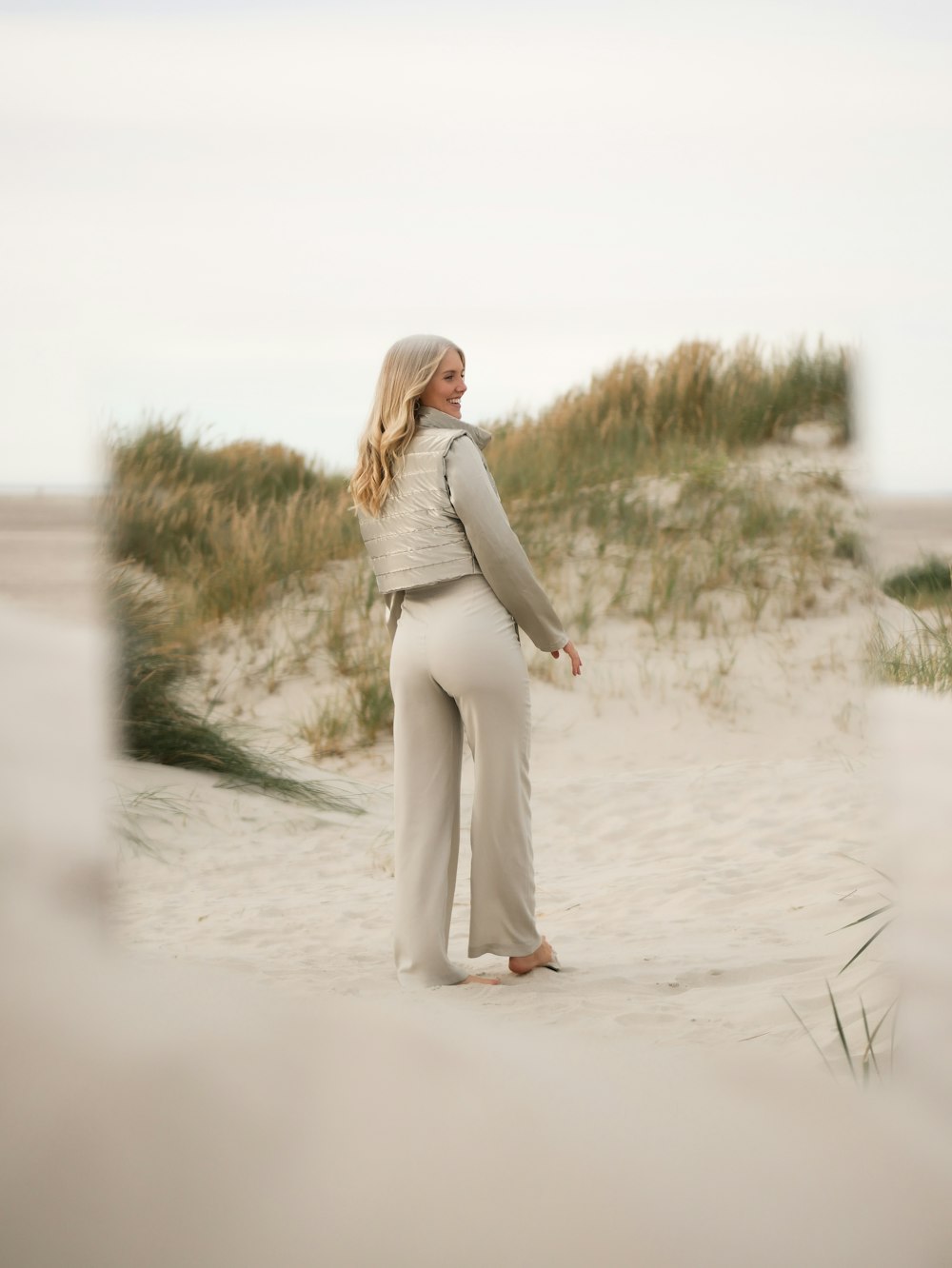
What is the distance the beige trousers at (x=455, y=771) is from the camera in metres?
2.83

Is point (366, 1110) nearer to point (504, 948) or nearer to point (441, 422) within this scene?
point (504, 948)

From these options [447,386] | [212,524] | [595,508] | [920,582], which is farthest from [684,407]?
[920,582]

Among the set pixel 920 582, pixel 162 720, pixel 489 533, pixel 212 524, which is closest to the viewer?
pixel 920 582

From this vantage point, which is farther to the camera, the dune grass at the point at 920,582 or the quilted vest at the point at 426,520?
the quilted vest at the point at 426,520

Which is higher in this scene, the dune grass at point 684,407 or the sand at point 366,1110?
the dune grass at point 684,407

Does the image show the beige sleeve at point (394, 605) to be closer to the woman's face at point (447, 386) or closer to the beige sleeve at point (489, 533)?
the beige sleeve at point (489, 533)

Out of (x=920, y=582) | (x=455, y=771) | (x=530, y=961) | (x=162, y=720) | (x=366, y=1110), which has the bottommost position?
(x=530, y=961)

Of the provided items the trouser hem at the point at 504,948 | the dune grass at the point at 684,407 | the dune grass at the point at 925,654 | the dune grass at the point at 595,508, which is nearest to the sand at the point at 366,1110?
the dune grass at the point at 925,654

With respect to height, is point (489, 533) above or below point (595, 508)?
below

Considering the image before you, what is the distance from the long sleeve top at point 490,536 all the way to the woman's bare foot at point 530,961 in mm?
778

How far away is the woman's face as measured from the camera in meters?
2.84

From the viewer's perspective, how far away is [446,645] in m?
2.82

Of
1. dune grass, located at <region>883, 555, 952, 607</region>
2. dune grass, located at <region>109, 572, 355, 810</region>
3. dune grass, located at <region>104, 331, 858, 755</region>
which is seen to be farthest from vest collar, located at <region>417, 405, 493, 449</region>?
dune grass, located at <region>104, 331, 858, 755</region>

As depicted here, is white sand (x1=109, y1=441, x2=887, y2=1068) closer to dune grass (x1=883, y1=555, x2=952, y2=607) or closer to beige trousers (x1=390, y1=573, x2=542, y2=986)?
beige trousers (x1=390, y1=573, x2=542, y2=986)
